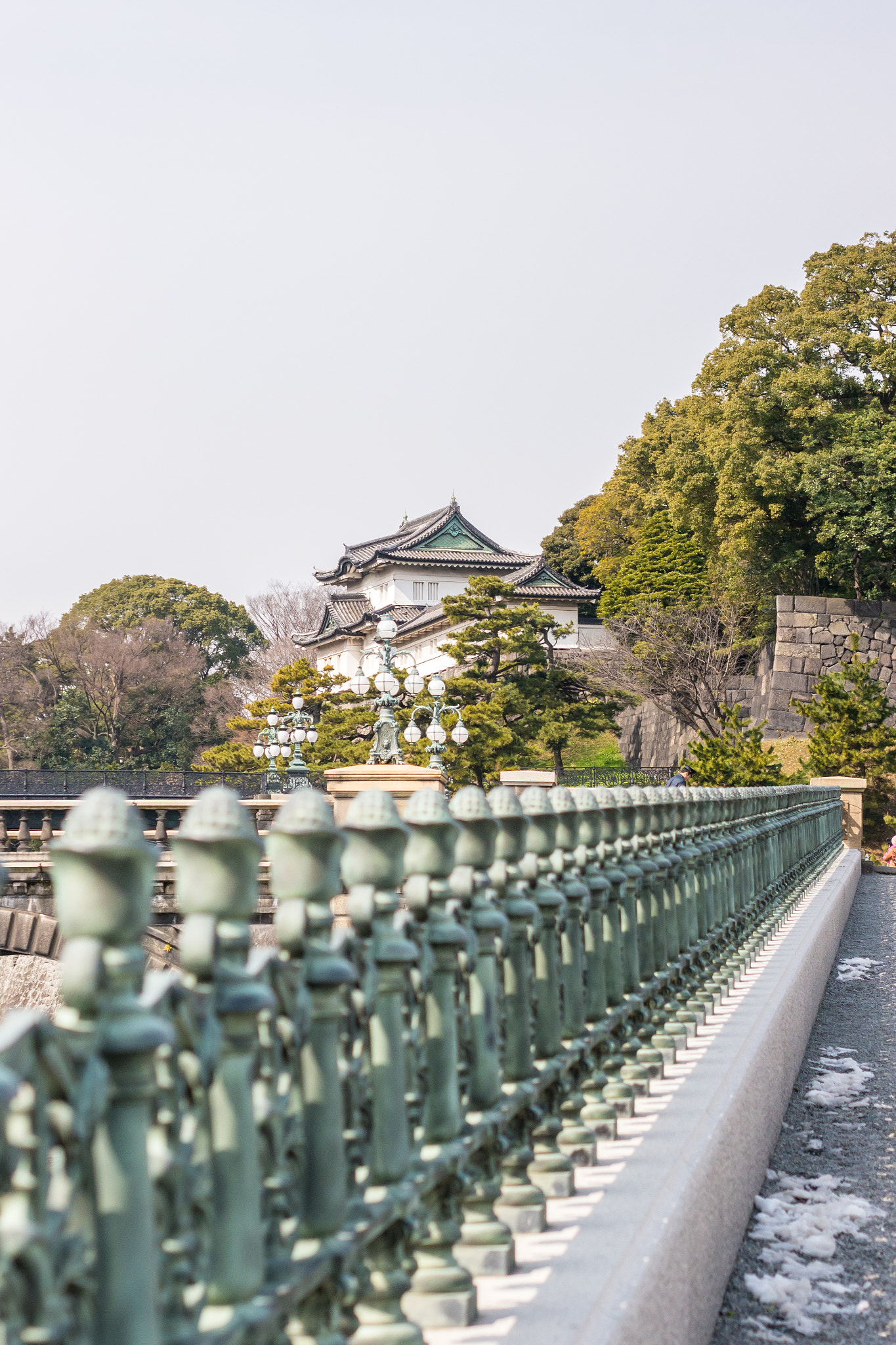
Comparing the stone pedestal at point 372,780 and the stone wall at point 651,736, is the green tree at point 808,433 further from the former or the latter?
the stone pedestal at point 372,780

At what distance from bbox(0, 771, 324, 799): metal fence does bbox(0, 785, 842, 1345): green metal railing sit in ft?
79.5

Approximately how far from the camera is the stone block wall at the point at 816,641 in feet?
108

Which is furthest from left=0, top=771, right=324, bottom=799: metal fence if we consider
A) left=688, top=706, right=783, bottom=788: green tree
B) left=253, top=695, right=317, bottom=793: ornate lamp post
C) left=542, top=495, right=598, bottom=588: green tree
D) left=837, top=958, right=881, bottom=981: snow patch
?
left=542, top=495, right=598, bottom=588: green tree

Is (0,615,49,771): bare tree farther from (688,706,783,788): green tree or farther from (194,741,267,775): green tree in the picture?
(688,706,783,788): green tree

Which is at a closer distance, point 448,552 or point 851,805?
point 851,805

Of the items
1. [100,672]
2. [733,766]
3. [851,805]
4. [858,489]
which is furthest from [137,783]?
[100,672]

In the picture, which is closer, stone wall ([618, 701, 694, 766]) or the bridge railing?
the bridge railing

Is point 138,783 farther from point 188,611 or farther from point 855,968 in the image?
point 188,611

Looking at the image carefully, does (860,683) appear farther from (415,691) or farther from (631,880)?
(631,880)

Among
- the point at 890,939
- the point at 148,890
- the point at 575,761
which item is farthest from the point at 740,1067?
the point at 575,761

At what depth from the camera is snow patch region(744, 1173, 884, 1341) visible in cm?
290

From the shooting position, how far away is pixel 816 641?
1310 inches

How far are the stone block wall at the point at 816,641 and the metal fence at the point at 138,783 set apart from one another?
13.1 metres

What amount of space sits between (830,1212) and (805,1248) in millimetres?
316
